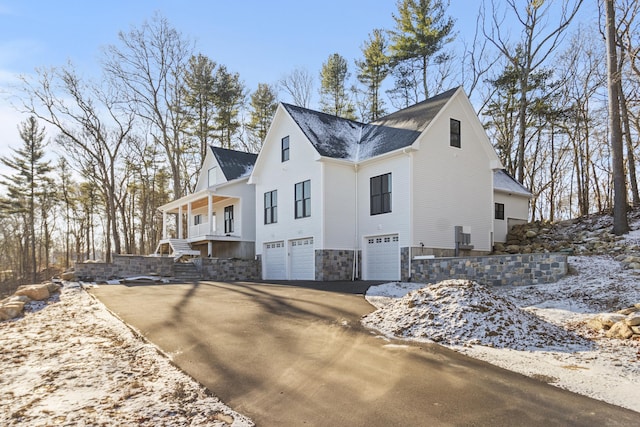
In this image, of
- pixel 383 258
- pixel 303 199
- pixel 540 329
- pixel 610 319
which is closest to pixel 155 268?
pixel 303 199

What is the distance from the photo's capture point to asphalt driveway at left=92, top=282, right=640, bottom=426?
3836mm

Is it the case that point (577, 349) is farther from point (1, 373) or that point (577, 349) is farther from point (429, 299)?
point (1, 373)

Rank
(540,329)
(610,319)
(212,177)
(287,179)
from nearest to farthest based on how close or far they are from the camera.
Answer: (540,329), (610,319), (287,179), (212,177)

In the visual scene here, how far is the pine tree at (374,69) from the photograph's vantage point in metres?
28.9

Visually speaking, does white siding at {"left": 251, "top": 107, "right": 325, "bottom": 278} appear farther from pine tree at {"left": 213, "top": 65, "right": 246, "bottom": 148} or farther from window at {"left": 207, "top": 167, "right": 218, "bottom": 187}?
pine tree at {"left": 213, "top": 65, "right": 246, "bottom": 148}

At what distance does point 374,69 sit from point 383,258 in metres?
17.9

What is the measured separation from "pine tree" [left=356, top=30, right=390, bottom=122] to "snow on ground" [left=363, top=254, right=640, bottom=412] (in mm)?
22520

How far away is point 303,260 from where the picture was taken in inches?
718

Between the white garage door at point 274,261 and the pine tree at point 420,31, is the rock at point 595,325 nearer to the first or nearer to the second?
the white garage door at point 274,261

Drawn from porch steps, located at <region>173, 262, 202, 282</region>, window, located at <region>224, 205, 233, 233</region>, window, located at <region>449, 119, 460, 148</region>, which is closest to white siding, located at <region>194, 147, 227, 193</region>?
window, located at <region>224, 205, 233, 233</region>

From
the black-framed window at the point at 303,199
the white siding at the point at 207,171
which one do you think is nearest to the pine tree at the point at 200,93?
the white siding at the point at 207,171

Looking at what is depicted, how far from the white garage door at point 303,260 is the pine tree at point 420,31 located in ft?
52.1

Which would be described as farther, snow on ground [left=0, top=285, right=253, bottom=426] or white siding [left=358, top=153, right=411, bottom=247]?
white siding [left=358, top=153, right=411, bottom=247]

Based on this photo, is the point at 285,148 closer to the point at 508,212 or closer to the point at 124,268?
the point at 124,268
